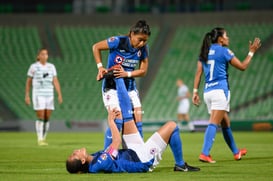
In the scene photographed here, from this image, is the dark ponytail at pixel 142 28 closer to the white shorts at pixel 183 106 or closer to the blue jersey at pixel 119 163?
the blue jersey at pixel 119 163

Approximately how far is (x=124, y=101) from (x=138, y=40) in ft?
3.16

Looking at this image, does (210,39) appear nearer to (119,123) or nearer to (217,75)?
(217,75)

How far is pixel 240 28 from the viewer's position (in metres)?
35.3

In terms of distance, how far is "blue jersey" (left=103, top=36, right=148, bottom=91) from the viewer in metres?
11.3

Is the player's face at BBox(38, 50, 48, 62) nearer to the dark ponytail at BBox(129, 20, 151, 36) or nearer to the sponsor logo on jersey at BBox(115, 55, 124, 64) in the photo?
the sponsor logo on jersey at BBox(115, 55, 124, 64)

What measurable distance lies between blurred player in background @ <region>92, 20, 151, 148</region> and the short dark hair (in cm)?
111

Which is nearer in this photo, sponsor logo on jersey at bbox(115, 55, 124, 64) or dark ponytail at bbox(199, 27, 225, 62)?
sponsor logo on jersey at bbox(115, 55, 124, 64)

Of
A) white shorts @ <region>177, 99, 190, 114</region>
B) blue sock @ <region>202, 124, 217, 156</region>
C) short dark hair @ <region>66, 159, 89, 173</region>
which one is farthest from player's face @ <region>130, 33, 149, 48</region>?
white shorts @ <region>177, 99, 190, 114</region>

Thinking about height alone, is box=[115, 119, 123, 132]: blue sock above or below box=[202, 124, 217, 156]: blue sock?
above

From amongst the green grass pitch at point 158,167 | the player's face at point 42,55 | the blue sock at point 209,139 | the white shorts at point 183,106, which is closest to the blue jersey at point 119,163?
the green grass pitch at point 158,167

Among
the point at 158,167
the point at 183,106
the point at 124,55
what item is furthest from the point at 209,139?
the point at 183,106

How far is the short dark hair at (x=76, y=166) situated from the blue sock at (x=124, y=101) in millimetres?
1202

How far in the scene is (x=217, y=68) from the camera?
12.9 metres

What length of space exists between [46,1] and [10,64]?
6894 millimetres
